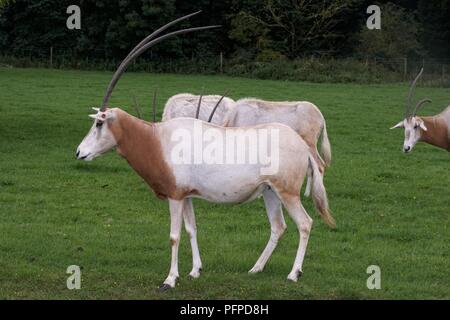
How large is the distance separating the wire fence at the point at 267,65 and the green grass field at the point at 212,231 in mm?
19260

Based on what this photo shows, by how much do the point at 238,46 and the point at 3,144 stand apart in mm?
31541

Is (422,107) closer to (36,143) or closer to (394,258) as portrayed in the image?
(36,143)

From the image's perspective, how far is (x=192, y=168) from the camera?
7363 millimetres

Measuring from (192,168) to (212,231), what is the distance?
2.33 metres

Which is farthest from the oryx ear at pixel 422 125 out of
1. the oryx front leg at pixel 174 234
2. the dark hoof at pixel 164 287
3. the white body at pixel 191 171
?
the dark hoof at pixel 164 287

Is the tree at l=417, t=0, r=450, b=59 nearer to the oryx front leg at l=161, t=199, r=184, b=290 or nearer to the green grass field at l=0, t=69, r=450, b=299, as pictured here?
the green grass field at l=0, t=69, r=450, b=299

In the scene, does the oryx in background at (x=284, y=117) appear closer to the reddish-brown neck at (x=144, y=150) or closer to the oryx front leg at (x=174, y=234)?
the reddish-brown neck at (x=144, y=150)

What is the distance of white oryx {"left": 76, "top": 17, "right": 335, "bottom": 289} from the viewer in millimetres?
7324

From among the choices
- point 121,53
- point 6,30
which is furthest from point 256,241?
point 6,30

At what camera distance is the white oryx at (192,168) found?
Answer: 288 inches

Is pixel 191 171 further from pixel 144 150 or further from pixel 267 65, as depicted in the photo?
pixel 267 65

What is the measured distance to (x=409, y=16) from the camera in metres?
45.2
